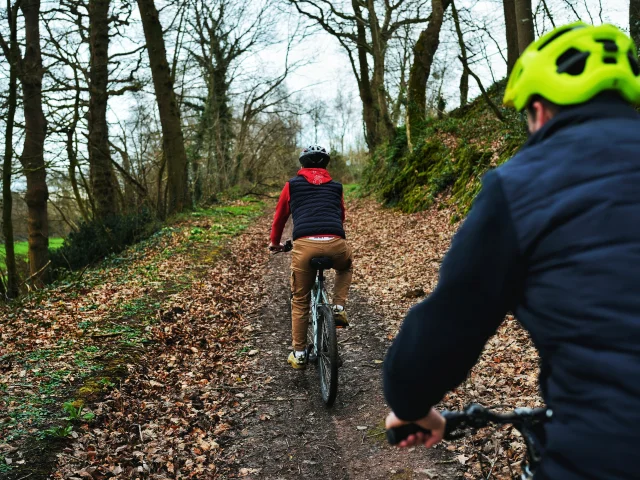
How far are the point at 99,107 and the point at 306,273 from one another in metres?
12.5

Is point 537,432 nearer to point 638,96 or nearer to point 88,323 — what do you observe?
point 638,96

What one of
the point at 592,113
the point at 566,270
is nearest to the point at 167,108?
the point at 592,113

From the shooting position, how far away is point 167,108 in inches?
703

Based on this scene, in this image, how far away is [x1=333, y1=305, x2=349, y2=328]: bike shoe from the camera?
5.57 meters

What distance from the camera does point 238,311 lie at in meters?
8.54

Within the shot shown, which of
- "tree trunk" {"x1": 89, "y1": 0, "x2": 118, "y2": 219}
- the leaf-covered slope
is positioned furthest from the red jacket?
"tree trunk" {"x1": 89, "y1": 0, "x2": 118, "y2": 219}

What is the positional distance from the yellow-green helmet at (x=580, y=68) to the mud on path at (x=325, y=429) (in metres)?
3.42

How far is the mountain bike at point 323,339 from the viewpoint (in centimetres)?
500

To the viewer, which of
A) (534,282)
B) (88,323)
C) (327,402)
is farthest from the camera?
(88,323)

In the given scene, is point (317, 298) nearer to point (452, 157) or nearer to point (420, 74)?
point (452, 157)

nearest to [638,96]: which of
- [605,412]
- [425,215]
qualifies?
[605,412]

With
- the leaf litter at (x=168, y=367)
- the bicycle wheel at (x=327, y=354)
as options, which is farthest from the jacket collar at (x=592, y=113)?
the bicycle wheel at (x=327, y=354)

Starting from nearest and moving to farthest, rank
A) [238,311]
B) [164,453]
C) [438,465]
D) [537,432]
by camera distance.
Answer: [537,432], [438,465], [164,453], [238,311]

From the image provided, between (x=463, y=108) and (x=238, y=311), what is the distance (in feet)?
43.3
